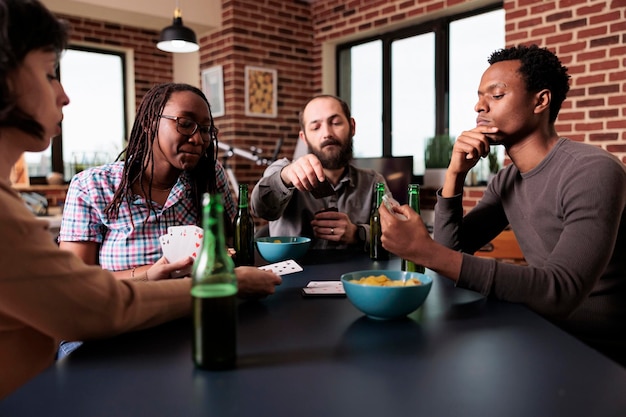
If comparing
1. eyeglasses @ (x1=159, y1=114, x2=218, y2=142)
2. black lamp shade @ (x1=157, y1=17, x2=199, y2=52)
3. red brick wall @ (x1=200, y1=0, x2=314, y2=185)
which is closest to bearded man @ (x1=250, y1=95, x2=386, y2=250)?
eyeglasses @ (x1=159, y1=114, x2=218, y2=142)

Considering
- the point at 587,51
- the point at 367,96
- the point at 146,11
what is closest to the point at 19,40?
the point at 587,51

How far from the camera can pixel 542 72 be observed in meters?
1.51

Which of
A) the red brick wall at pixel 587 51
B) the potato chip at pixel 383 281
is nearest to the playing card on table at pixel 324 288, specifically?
the potato chip at pixel 383 281

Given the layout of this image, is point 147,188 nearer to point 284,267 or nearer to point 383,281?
point 284,267

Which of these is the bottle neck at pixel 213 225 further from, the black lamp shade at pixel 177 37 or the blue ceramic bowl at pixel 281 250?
the black lamp shade at pixel 177 37

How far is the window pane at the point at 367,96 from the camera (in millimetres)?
5008

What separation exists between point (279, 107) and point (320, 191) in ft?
11.6

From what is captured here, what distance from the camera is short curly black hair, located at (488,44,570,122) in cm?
152

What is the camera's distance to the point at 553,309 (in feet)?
3.56

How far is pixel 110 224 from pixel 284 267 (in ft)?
1.86

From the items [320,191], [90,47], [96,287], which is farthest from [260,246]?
[90,47]

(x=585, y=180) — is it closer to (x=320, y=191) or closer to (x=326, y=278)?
(x=326, y=278)

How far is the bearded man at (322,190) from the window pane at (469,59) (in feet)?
6.97

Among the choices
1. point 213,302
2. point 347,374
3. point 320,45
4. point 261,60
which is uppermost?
point 320,45
